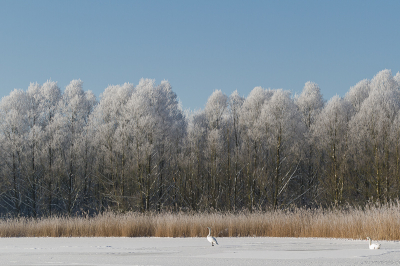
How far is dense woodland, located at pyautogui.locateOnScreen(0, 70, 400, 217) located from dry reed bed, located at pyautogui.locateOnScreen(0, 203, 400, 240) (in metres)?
15.4

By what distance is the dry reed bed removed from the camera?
11.8 m

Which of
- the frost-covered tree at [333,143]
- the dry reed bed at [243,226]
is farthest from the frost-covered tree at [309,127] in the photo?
the dry reed bed at [243,226]

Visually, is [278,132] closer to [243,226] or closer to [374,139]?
[374,139]

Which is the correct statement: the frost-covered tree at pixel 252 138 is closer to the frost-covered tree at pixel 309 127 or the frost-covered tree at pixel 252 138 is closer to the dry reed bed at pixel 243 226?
the frost-covered tree at pixel 309 127

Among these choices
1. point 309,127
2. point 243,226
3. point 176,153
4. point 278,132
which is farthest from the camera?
point 309,127

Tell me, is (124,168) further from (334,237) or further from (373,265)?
(373,265)

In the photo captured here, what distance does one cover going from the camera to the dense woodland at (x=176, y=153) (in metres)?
33.7

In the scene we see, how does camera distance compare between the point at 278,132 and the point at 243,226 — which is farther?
the point at 278,132

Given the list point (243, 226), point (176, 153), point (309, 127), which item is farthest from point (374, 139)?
point (243, 226)

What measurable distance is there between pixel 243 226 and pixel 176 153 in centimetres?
2738

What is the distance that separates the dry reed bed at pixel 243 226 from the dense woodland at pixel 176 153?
15.4m

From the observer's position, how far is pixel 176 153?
137 feet

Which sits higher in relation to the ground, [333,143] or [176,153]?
[176,153]

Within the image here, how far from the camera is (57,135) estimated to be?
35594mm
